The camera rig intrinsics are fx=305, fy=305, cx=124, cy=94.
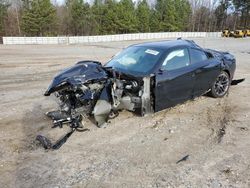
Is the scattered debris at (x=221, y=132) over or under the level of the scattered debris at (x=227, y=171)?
over

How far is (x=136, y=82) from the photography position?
6.42 metres

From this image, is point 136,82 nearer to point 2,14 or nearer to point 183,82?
point 183,82

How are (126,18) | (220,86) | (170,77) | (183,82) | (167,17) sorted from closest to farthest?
(170,77), (183,82), (220,86), (126,18), (167,17)

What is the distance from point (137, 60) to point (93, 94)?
1.60m

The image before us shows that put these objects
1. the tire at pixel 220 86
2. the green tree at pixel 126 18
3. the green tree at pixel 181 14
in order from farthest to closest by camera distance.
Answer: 1. the green tree at pixel 181 14
2. the green tree at pixel 126 18
3. the tire at pixel 220 86

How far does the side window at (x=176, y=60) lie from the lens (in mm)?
6691

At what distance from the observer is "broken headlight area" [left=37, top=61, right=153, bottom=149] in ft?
18.7

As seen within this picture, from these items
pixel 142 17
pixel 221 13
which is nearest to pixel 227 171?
pixel 142 17

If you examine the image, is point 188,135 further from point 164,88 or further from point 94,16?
point 94,16

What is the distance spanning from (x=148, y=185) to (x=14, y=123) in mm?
3624

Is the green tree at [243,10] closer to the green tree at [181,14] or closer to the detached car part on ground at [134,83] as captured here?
the green tree at [181,14]

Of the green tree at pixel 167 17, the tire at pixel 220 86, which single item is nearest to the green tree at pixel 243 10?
the green tree at pixel 167 17

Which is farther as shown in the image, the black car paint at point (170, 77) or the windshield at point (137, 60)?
the windshield at point (137, 60)

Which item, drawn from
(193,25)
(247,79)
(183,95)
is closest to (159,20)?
(193,25)
